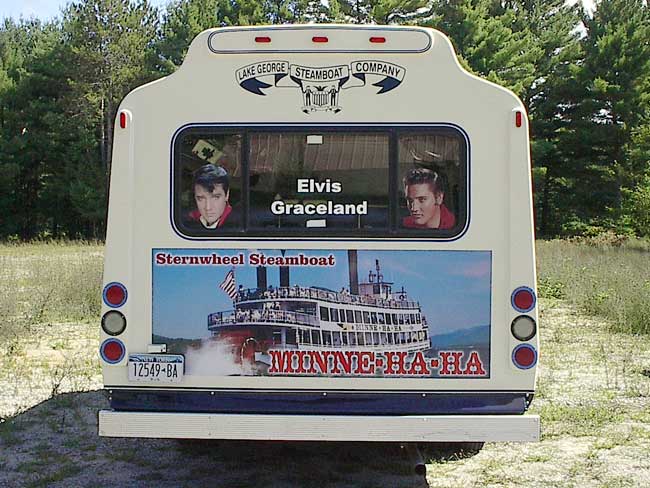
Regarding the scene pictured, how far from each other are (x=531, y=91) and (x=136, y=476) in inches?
1456

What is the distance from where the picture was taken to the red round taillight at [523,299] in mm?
5051

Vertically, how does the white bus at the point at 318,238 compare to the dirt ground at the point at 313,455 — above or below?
above

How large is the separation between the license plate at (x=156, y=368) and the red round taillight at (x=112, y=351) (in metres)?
0.07

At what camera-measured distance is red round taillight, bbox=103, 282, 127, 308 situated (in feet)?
16.8

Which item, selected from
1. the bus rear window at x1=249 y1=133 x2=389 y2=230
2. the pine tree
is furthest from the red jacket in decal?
the pine tree

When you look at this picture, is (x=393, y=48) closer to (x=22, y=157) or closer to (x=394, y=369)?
(x=394, y=369)

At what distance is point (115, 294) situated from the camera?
16.8 ft

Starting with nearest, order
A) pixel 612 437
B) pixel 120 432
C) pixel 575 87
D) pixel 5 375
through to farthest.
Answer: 1. pixel 120 432
2. pixel 612 437
3. pixel 5 375
4. pixel 575 87

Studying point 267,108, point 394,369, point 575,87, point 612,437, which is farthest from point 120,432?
point 575,87

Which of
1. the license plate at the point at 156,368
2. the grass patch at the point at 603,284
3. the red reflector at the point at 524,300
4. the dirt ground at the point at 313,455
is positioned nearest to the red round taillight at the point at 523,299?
the red reflector at the point at 524,300

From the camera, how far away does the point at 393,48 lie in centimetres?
511

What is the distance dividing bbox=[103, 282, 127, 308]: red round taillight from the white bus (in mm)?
14

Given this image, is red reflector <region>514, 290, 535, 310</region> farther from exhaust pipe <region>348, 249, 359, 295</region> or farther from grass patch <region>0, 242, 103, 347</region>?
grass patch <region>0, 242, 103, 347</region>

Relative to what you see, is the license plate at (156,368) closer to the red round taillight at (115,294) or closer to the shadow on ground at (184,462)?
the red round taillight at (115,294)
